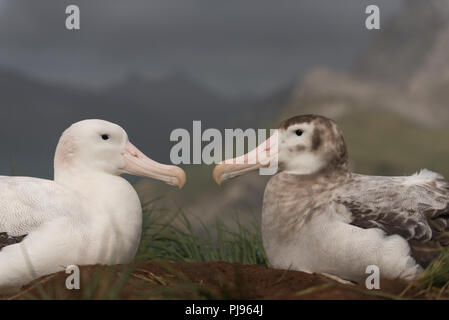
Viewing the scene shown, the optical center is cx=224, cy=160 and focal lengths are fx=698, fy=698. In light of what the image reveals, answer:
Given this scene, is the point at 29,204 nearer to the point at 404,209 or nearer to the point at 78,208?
the point at 78,208

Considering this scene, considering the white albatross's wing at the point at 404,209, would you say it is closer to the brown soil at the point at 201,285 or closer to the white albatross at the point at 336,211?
the white albatross at the point at 336,211

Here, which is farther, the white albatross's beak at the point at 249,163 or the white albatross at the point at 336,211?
the white albatross's beak at the point at 249,163

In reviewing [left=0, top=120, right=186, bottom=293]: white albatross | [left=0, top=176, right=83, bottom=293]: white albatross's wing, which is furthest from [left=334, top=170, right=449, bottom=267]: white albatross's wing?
[left=0, top=176, right=83, bottom=293]: white albatross's wing

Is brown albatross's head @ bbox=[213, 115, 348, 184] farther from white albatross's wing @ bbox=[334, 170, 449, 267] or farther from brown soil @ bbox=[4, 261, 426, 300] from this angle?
brown soil @ bbox=[4, 261, 426, 300]

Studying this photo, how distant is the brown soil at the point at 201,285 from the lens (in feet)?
14.6

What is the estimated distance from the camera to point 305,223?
559 cm

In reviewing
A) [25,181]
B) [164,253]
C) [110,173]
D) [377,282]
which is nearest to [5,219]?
[25,181]

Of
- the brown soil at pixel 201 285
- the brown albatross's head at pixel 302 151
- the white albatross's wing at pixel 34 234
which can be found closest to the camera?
the brown soil at pixel 201 285

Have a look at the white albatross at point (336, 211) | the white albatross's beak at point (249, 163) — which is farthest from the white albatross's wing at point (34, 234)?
the white albatross at point (336, 211)

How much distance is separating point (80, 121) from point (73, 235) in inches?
41.3

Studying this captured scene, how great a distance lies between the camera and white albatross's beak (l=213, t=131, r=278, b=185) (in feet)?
19.6

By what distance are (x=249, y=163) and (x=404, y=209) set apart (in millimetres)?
1348

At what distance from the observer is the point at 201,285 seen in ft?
15.6

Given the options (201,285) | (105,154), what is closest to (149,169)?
(105,154)
